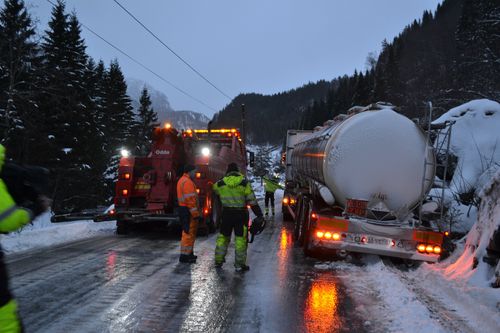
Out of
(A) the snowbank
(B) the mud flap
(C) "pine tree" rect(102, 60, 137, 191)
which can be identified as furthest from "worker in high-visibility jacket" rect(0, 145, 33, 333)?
(C) "pine tree" rect(102, 60, 137, 191)

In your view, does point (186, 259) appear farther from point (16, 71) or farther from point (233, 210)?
point (16, 71)

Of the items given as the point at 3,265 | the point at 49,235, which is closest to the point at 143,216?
the point at 49,235

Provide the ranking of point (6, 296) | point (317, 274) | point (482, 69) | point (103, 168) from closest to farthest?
point (6, 296) < point (317, 274) < point (482, 69) < point (103, 168)

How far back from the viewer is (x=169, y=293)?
584cm

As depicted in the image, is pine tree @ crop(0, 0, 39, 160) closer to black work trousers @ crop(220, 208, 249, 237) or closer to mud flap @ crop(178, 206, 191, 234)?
mud flap @ crop(178, 206, 191, 234)

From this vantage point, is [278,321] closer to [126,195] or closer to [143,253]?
[143,253]

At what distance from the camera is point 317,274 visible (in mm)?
7352

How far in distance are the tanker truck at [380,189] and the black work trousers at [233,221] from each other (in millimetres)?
1334

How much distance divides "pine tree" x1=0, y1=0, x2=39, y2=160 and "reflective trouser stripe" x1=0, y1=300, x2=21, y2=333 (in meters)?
17.8

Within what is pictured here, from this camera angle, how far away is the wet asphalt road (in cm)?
471

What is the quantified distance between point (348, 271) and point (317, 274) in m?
0.63

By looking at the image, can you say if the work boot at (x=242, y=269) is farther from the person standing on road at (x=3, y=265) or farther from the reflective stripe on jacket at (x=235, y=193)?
the person standing on road at (x=3, y=265)

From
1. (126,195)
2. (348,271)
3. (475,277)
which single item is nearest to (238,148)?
(126,195)

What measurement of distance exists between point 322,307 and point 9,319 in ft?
12.8
